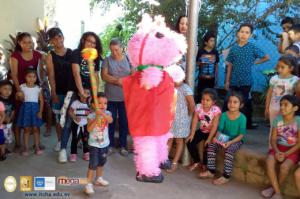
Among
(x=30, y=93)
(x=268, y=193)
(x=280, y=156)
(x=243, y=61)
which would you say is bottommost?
(x=268, y=193)

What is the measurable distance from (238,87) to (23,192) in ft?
8.01

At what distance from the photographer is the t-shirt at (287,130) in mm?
3334

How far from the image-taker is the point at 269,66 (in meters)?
5.90

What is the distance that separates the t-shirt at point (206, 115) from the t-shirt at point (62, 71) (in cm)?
136

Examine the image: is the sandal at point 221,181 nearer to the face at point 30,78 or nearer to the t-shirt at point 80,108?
the t-shirt at point 80,108

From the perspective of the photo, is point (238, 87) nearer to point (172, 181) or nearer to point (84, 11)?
point (172, 181)

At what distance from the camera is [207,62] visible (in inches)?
176

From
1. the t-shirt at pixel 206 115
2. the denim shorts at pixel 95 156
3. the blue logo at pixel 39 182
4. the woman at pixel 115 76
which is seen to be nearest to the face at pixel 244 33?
the t-shirt at pixel 206 115

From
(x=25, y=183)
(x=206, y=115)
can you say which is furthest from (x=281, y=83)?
(x=25, y=183)

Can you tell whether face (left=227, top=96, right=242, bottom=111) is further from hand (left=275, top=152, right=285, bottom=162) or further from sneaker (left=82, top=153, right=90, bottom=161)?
sneaker (left=82, top=153, right=90, bottom=161)

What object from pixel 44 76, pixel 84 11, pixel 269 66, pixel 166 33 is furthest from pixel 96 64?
pixel 84 11

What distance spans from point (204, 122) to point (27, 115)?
1.86 m

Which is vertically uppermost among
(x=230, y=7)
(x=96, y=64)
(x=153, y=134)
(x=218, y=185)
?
→ (x=230, y=7)

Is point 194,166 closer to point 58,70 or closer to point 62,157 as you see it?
point 62,157
